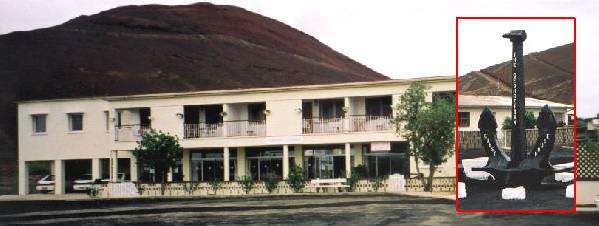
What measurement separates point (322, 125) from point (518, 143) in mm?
13631

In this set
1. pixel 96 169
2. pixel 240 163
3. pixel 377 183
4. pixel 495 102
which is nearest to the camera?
pixel 495 102

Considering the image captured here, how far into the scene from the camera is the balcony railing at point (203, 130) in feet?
84.3

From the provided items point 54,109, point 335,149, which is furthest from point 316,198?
point 54,109

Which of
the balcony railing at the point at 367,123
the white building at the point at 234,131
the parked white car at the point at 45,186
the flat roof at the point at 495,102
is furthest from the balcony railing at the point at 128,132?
the flat roof at the point at 495,102

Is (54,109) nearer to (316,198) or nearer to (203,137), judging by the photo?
(203,137)

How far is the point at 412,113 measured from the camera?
70.3 feet

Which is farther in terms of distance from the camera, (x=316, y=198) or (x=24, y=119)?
(x=24, y=119)

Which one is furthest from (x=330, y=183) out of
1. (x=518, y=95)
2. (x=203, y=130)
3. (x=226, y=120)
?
(x=518, y=95)

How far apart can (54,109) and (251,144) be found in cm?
703

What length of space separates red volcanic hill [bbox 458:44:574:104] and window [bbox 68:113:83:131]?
1851cm

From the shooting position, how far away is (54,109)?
91.0 ft

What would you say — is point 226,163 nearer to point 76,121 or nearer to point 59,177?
point 76,121

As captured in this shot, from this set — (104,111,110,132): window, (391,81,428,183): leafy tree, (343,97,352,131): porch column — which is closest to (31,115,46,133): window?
(104,111,110,132): window

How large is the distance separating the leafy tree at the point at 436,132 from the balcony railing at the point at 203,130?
23.2 ft
